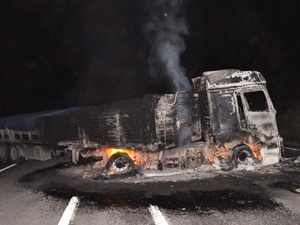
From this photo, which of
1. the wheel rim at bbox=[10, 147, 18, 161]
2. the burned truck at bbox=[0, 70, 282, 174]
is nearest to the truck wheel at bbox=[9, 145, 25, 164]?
the wheel rim at bbox=[10, 147, 18, 161]

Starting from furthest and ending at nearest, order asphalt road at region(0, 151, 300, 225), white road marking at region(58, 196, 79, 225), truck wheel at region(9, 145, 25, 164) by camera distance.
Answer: truck wheel at region(9, 145, 25, 164), white road marking at region(58, 196, 79, 225), asphalt road at region(0, 151, 300, 225)

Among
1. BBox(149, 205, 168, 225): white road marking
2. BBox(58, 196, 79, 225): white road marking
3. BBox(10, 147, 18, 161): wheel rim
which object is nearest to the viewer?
BBox(149, 205, 168, 225): white road marking

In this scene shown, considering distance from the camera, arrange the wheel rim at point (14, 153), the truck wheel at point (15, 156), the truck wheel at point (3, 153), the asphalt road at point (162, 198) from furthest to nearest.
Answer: the truck wheel at point (3, 153), the wheel rim at point (14, 153), the truck wheel at point (15, 156), the asphalt road at point (162, 198)

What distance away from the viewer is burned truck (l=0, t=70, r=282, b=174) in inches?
278

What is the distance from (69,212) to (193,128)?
4619mm

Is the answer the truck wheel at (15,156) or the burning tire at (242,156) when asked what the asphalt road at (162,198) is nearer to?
the burning tire at (242,156)

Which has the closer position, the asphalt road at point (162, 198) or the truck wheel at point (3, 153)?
the asphalt road at point (162, 198)

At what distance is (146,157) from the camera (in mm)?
7480

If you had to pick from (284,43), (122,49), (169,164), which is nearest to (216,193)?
(169,164)

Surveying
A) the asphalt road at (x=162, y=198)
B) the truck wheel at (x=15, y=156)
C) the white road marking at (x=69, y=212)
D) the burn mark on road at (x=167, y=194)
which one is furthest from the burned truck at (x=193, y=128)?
the truck wheel at (x=15, y=156)

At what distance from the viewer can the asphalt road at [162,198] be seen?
4602 mm

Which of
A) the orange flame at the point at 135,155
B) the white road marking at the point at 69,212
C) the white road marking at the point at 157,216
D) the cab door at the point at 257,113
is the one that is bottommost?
the white road marking at the point at 157,216

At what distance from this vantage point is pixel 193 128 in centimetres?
790

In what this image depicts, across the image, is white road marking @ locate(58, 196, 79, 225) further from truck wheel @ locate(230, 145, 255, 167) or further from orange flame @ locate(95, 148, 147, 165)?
truck wheel @ locate(230, 145, 255, 167)
